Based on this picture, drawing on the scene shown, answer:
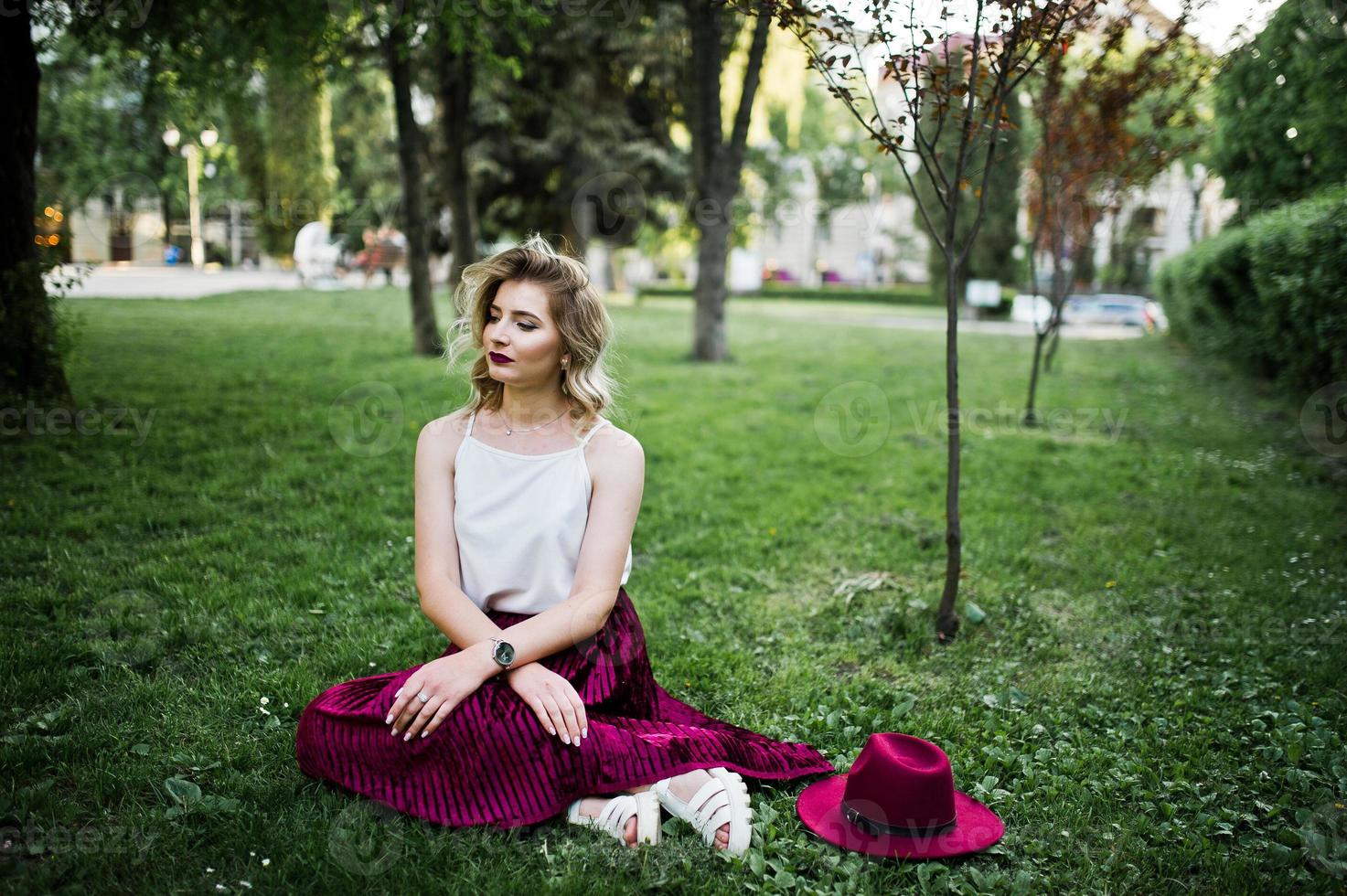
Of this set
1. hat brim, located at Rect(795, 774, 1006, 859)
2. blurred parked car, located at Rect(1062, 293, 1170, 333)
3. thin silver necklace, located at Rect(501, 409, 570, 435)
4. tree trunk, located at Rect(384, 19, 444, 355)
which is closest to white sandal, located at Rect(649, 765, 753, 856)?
hat brim, located at Rect(795, 774, 1006, 859)

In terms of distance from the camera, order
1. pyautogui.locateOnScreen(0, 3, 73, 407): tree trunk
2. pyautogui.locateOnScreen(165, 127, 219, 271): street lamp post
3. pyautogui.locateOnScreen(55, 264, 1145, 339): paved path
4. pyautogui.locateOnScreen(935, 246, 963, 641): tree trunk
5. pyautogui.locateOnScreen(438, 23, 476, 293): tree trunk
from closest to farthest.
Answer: pyautogui.locateOnScreen(935, 246, 963, 641): tree trunk < pyautogui.locateOnScreen(0, 3, 73, 407): tree trunk < pyautogui.locateOnScreen(438, 23, 476, 293): tree trunk < pyautogui.locateOnScreen(55, 264, 1145, 339): paved path < pyautogui.locateOnScreen(165, 127, 219, 271): street lamp post

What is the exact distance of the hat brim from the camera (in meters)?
2.54

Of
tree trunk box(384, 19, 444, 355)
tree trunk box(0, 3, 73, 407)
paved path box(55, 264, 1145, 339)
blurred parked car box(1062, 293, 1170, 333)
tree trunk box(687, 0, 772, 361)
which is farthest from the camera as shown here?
blurred parked car box(1062, 293, 1170, 333)

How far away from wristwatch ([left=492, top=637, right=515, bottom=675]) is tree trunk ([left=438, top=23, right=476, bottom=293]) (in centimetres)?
1146

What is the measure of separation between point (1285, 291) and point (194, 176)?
109 feet

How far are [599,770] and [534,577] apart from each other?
0.61 meters

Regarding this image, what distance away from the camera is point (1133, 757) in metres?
3.17

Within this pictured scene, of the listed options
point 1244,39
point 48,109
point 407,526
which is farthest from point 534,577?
point 48,109

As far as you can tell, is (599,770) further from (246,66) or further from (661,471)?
(246,66)

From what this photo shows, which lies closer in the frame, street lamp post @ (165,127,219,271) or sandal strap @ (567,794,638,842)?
sandal strap @ (567,794,638,842)

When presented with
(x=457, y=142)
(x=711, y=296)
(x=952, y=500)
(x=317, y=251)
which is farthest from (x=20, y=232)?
(x=317, y=251)

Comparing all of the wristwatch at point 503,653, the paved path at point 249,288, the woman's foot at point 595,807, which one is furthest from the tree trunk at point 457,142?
the woman's foot at point 595,807

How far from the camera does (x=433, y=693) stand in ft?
8.00

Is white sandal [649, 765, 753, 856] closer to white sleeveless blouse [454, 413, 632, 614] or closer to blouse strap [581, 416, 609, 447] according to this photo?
white sleeveless blouse [454, 413, 632, 614]
